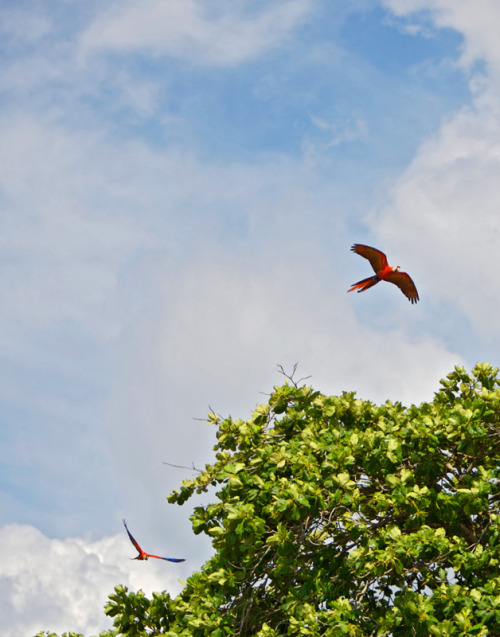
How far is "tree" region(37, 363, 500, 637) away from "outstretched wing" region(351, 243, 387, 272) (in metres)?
5.60

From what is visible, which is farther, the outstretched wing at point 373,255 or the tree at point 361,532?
the outstretched wing at point 373,255

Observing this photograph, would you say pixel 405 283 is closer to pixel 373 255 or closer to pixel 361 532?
pixel 373 255

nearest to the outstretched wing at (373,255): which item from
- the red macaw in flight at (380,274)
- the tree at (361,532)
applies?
the red macaw in flight at (380,274)

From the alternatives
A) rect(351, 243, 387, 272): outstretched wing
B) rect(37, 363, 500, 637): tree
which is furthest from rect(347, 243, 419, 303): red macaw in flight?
rect(37, 363, 500, 637): tree

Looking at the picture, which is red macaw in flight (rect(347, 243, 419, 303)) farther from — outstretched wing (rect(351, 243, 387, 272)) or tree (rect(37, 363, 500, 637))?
tree (rect(37, 363, 500, 637))

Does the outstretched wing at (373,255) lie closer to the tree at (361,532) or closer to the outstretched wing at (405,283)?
the outstretched wing at (405,283)

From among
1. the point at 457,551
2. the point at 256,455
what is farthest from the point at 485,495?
the point at 256,455

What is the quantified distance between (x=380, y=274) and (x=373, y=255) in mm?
490

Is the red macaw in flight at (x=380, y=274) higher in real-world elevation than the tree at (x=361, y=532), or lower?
higher

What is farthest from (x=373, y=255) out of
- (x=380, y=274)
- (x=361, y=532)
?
(x=361, y=532)

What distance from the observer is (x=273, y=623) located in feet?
43.0

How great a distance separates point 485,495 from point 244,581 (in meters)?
4.03

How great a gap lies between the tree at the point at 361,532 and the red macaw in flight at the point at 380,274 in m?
5.40

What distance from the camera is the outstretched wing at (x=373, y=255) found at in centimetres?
1872
